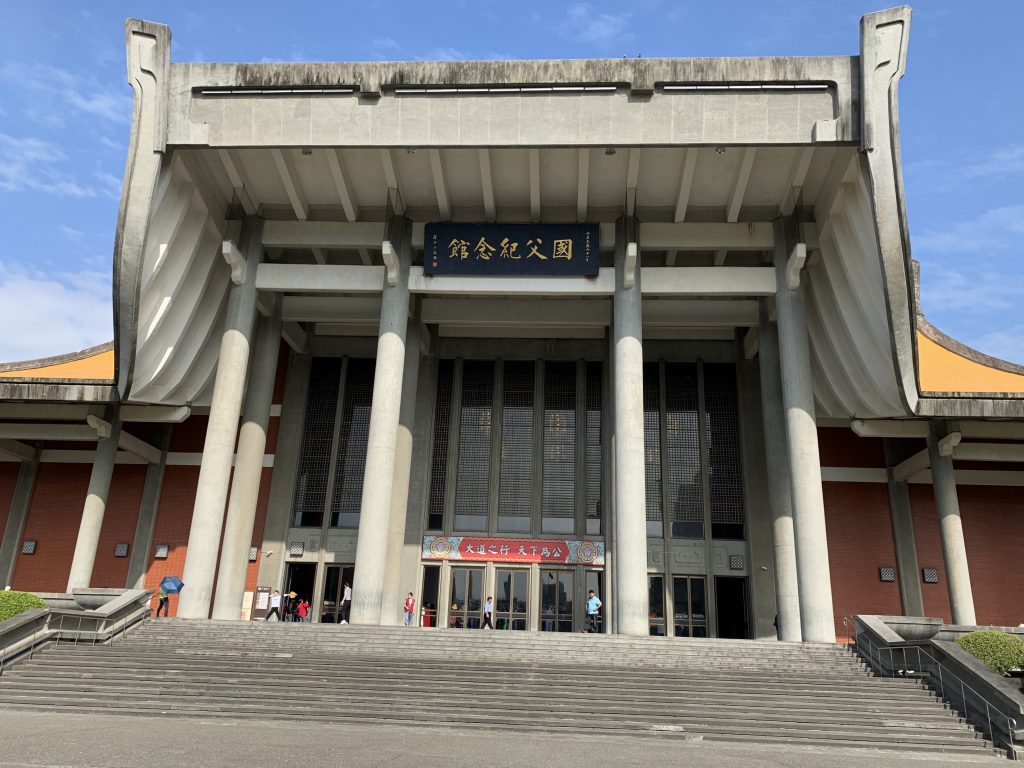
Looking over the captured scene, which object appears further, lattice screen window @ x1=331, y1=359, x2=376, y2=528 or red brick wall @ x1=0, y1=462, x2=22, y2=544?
red brick wall @ x1=0, y1=462, x2=22, y2=544

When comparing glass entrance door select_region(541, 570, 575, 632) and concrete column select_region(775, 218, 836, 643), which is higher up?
concrete column select_region(775, 218, 836, 643)

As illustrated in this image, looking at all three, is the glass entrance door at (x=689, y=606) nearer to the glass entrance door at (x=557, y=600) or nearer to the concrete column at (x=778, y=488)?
the concrete column at (x=778, y=488)

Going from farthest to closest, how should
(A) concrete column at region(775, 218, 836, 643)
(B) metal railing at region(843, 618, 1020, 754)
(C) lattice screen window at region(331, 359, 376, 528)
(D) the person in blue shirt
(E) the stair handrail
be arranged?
(C) lattice screen window at region(331, 359, 376, 528) → (D) the person in blue shirt → (A) concrete column at region(775, 218, 836, 643) → (E) the stair handrail → (B) metal railing at region(843, 618, 1020, 754)

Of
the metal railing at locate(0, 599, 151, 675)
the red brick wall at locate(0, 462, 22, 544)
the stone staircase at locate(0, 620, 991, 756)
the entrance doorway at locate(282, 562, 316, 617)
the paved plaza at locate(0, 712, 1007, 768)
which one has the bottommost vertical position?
the paved plaza at locate(0, 712, 1007, 768)

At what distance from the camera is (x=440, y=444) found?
75.4 ft

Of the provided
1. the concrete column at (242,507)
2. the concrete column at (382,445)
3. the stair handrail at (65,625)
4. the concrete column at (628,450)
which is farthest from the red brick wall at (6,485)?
the concrete column at (628,450)

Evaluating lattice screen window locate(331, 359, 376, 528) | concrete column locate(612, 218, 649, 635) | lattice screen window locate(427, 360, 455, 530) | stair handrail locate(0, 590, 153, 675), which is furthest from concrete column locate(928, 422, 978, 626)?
stair handrail locate(0, 590, 153, 675)

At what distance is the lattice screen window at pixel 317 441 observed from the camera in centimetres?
2256

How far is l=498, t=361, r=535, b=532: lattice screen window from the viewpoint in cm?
2227

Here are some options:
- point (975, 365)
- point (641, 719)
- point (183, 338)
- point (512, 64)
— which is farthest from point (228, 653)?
point (975, 365)

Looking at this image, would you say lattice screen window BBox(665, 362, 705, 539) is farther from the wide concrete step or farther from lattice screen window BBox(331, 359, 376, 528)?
the wide concrete step

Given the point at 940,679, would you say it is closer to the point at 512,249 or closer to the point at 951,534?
the point at 951,534

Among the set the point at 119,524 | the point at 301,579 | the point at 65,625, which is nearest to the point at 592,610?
the point at 301,579

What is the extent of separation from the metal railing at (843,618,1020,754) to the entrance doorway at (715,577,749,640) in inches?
298
